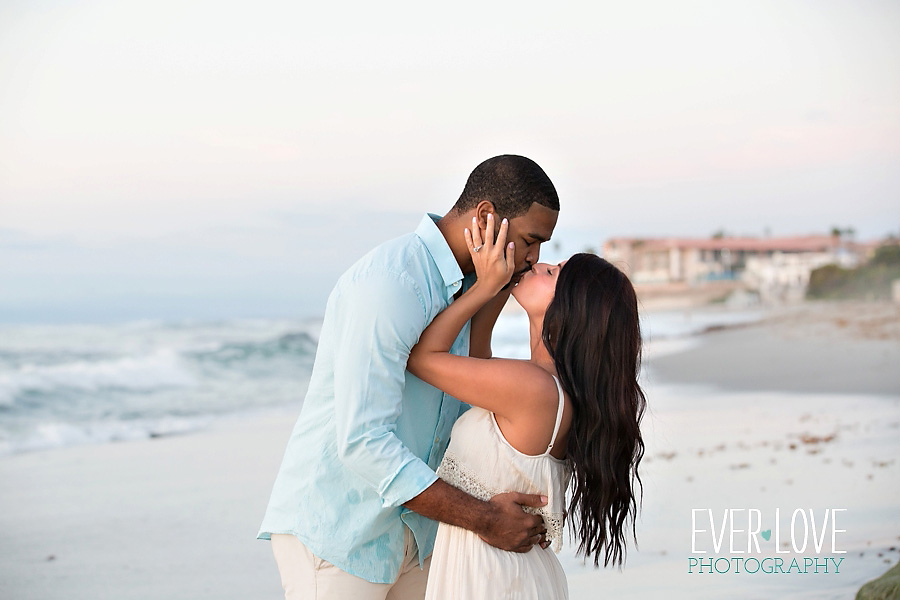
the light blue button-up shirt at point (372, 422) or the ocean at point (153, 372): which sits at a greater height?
the light blue button-up shirt at point (372, 422)

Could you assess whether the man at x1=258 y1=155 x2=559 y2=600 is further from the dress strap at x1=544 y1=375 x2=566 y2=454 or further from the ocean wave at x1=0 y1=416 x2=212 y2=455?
the ocean wave at x1=0 y1=416 x2=212 y2=455

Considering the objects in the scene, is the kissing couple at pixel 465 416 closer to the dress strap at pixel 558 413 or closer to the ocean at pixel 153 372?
the dress strap at pixel 558 413

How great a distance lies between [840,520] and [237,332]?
1762cm

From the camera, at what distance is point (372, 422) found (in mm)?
2062

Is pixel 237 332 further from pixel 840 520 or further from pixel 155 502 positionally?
pixel 840 520

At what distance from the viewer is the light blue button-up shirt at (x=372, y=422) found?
2064 millimetres

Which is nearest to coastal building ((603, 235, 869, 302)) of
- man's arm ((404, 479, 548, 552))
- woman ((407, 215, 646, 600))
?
woman ((407, 215, 646, 600))

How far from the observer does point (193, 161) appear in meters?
21.6

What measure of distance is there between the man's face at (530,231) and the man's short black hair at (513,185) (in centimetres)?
2

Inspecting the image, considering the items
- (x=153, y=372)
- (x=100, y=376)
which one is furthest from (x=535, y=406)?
(x=153, y=372)

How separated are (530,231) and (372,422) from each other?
64 cm

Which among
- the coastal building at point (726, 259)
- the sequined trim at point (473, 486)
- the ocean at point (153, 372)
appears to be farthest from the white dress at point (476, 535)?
the coastal building at point (726, 259)

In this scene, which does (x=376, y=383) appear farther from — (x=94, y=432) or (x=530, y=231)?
(x=94, y=432)

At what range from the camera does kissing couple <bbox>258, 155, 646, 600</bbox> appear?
209 cm
